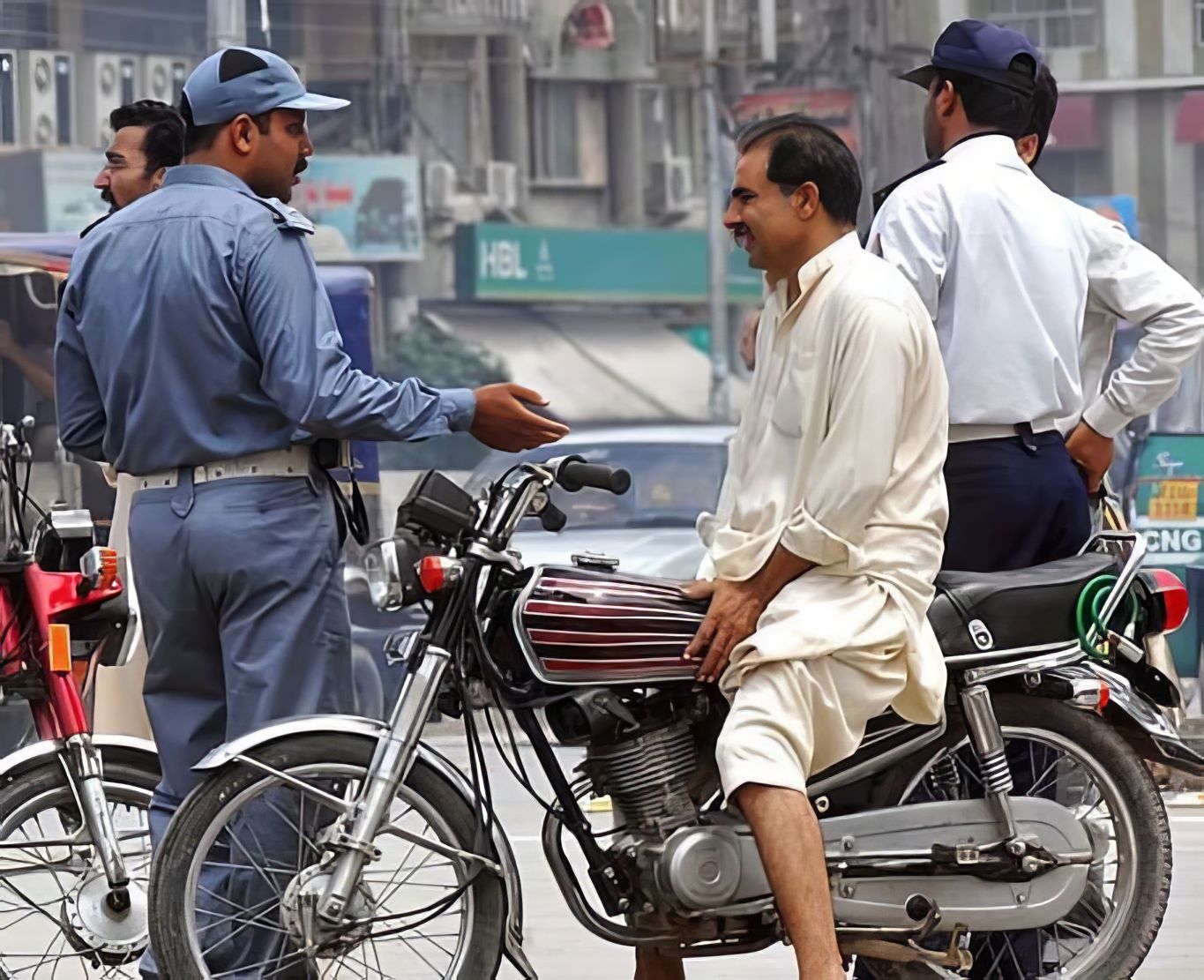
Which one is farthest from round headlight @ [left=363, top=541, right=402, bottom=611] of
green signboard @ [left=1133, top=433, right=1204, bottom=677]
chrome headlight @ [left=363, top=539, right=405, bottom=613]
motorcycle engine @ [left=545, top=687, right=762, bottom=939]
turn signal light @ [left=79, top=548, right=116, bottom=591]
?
green signboard @ [left=1133, top=433, right=1204, bottom=677]

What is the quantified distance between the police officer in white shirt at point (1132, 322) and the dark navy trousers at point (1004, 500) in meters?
0.21

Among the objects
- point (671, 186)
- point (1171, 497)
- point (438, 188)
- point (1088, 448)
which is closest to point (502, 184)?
point (438, 188)

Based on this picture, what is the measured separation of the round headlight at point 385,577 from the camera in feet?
13.6

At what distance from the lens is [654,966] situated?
4.54m

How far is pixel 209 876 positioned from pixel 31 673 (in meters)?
0.71

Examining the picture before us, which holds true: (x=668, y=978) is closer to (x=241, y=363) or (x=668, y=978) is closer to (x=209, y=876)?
(x=209, y=876)

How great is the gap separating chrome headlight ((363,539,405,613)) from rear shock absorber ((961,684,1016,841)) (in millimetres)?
1119

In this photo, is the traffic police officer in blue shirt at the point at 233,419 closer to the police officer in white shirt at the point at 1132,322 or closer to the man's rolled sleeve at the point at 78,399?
the man's rolled sleeve at the point at 78,399

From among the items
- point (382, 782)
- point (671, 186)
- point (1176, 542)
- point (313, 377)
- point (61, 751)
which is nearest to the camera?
point (382, 782)

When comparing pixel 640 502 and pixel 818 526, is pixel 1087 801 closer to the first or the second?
pixel 818 526

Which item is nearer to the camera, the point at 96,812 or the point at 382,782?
the point at 382,782

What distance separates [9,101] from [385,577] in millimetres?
9081

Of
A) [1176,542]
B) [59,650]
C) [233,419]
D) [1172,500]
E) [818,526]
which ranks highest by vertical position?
[233,419]

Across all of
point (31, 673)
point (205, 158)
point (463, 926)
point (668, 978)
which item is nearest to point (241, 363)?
point (205, 158)
